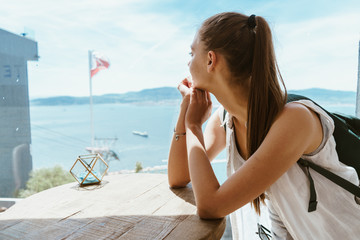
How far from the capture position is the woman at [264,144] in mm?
685

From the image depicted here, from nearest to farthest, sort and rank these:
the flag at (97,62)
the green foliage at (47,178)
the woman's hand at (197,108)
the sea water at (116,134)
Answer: the woman's hand at (197,108), the green foliage at (47,178), the flag at (97,62), the sea water at (116,134)

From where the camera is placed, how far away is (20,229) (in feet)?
2.33

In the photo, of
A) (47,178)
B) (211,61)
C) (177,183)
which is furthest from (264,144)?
(47,178)

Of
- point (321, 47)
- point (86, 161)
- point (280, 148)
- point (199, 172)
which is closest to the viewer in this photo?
point (280, 148)

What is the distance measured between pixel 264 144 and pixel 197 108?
0.37m

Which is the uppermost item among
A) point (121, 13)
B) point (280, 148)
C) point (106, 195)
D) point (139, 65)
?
point (121, 13)

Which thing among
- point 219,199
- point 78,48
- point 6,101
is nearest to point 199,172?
point 219,199

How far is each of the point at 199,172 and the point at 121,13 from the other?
12296mm

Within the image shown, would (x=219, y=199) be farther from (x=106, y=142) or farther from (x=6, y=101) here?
Answer: (x=106, y=142)

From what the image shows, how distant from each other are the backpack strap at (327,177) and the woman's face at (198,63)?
417mm

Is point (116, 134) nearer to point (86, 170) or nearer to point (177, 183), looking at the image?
point (86, 170)

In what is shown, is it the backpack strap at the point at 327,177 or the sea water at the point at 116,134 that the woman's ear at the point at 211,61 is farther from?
the sea water at the point at 116,134

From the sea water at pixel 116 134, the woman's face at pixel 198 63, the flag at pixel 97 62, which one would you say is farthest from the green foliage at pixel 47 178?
the sea water at pixel 116 134

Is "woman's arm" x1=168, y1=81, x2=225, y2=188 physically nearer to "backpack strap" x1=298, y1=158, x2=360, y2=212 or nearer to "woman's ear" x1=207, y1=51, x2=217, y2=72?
"woman's ear" x1=207, y1=51, x2=217, y2=72
